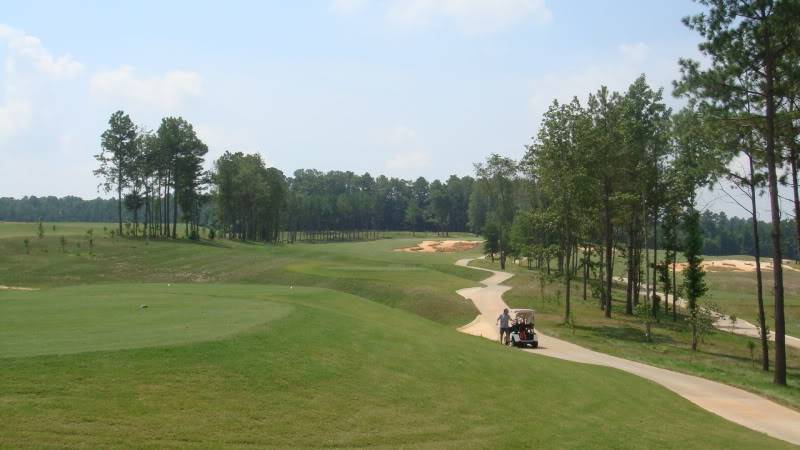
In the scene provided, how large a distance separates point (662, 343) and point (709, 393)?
1640 cm

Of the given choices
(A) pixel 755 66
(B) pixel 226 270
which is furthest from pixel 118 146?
(A) pixel 755 66

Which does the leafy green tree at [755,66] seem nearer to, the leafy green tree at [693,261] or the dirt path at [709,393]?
the dirt path at [709,393]

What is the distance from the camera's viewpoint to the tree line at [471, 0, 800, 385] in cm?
2681

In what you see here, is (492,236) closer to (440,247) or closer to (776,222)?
(440,247)

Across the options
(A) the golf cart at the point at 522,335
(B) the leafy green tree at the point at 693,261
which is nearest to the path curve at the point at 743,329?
(B) the leafy green tree at the point at 693,261

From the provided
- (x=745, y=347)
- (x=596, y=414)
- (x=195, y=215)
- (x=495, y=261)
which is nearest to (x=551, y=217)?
(x=745, y=347)

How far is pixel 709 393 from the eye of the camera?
24.3 m

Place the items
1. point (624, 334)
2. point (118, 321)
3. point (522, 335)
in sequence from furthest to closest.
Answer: point (624, 334) < point (522, 335) < point (118, 321)

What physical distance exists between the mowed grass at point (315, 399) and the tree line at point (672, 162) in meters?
13.6

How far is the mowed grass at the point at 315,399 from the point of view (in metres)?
10.5

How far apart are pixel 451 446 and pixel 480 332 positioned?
2665 cm

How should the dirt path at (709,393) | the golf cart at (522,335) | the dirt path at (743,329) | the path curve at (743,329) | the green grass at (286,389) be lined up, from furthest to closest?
the dirt path at (743,329), the path curve at (743,329), the golf cart at (522,335), the dirt path at (709,393), the green grass at (286,389)

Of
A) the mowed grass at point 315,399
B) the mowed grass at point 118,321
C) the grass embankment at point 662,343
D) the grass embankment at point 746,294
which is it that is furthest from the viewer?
the grass embankment at point 746,294

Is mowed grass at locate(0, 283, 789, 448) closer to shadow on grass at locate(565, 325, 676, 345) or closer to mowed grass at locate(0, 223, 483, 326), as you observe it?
shadow on grass at locate(565, 325, 676, 345)
